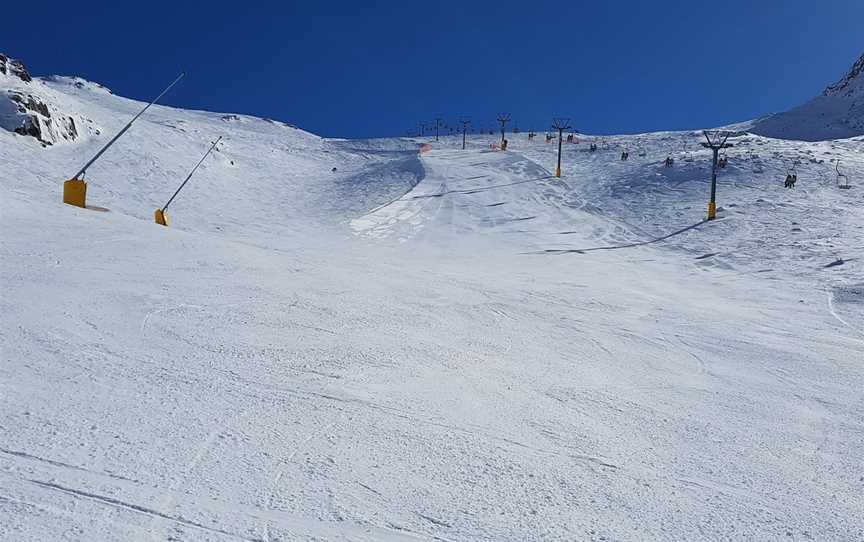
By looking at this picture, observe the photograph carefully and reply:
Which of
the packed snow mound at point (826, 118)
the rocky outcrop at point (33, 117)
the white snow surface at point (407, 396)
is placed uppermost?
the packed snow mound at point (826, 118)

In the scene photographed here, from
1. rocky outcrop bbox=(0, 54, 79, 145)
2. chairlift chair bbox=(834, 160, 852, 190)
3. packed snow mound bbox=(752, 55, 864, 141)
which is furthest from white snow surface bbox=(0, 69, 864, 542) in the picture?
packed snow mound bbox=(752, 55, 864, 141)

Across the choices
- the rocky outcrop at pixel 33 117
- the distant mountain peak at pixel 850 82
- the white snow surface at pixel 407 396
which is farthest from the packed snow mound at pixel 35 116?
the distant mountain peak at pixel 850 82

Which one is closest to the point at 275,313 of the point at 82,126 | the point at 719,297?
the point at 719,297

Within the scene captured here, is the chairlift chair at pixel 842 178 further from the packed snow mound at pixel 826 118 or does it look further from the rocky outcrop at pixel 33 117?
the packed snow mound at pixel 826 118

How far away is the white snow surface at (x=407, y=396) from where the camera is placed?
3.52 m

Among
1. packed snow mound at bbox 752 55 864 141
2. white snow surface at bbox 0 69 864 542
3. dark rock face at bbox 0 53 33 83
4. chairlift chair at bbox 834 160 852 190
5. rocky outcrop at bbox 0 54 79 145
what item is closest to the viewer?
white snow surface at bbox 0 69 864 542

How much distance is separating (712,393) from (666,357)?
4.56 feet

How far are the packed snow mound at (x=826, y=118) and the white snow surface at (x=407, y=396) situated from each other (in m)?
53.8

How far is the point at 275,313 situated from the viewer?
7570mm

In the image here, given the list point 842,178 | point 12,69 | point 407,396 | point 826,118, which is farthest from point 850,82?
point 407,396

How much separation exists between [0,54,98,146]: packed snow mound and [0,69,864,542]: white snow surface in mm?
18031

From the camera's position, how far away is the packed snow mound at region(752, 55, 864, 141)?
6206 centimetres

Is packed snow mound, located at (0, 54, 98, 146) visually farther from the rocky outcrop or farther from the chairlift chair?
the chairlift chair

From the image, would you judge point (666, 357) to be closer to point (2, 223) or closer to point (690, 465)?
point (690, 465)
